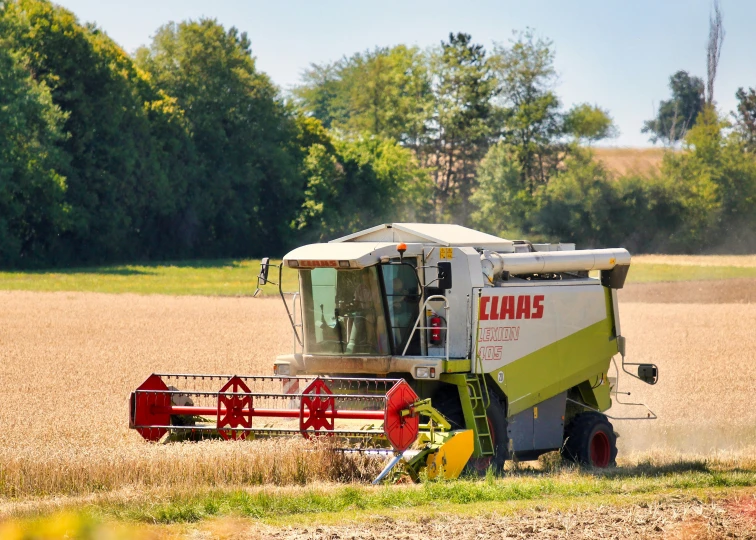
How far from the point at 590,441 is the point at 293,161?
202 feet

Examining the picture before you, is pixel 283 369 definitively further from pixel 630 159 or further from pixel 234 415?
pixel 630 159

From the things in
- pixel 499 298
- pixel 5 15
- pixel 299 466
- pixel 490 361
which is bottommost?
pixel 299 466

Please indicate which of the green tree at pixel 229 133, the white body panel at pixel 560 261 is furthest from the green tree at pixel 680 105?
the white body panel at pixel 560 261

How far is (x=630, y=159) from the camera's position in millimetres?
70562

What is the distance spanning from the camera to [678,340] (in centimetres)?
2541

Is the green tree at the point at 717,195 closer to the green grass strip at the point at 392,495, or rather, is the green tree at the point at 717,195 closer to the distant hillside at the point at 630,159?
the distant hillside at the point at 630,159

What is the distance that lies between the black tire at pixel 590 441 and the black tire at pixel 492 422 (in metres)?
1.49

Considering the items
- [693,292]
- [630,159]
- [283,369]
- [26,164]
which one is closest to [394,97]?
[630,159]

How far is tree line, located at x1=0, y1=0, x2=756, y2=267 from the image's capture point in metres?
57.7

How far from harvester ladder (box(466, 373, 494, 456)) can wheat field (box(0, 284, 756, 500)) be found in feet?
5.11

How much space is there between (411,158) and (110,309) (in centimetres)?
4837

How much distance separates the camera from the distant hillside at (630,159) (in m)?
70.2

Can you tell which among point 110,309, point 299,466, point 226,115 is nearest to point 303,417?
point 299,466

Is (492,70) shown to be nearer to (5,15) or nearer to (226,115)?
(226,115)
